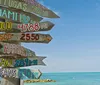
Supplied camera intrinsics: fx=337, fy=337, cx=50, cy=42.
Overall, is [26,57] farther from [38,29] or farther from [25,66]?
[38,29]

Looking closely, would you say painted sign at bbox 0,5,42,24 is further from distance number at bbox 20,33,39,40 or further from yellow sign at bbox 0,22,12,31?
distance number at bbox 20,33,39,40

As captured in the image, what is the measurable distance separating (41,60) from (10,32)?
1.71 m

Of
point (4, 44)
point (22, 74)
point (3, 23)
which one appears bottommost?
point (22, 74)

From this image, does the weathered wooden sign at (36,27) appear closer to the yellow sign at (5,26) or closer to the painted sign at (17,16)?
the yellow sign at (5,26)

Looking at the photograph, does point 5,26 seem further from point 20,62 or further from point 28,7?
point 20,62

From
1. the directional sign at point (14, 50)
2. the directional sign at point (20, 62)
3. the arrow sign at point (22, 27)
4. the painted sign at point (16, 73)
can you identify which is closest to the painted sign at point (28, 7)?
the arrow sign at point (22, 27)

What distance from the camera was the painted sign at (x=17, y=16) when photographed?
42.0 ft

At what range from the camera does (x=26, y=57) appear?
12.6 m

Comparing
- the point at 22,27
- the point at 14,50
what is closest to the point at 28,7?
the point at 22,27

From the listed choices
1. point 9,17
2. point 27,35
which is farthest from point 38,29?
point 9,17

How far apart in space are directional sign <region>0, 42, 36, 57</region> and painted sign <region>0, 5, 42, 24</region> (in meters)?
1.24

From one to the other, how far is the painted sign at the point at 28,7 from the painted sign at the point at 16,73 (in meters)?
A: 2.33

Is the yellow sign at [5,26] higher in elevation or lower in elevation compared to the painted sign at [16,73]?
higher

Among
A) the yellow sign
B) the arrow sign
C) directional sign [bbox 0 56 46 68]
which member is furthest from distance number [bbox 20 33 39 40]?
directional sign [bbox 0 56 46 68]
